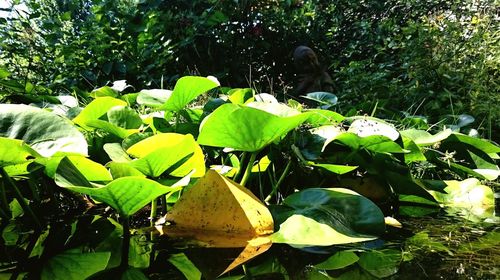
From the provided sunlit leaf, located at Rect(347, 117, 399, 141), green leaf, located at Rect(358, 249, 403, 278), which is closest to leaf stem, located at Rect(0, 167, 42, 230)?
green leaf, located at Rect(358, 249, 403, 278)

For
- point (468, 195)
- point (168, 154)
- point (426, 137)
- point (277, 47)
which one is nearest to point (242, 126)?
point (168, 154)

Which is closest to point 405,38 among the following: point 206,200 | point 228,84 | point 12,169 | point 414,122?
point 228,84

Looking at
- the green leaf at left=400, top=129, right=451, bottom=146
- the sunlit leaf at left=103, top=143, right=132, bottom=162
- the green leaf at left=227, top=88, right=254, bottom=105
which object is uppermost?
the sunlit leaf at left=103, top=143, right=132, bottom=162

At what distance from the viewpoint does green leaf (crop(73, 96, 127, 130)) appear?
96cm

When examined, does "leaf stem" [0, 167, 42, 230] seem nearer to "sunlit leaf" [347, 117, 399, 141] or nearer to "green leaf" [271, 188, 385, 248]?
"green leaf" [271, 188, 385, 248]

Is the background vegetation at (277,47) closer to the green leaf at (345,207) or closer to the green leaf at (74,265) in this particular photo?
the green leaf at (345,207)

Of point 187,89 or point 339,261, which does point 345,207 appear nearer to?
point 339,261

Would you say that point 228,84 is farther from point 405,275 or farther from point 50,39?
point 405,275

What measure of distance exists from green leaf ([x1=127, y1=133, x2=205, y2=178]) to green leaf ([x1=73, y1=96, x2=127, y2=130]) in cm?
28

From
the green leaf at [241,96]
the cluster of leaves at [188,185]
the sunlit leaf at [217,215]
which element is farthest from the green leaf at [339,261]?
the green leaf at [241,96]

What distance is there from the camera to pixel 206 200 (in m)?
0.78

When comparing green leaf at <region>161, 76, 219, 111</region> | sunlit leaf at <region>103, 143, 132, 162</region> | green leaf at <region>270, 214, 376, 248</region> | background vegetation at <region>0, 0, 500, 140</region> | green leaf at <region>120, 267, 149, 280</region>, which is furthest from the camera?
background vegetation at <region>0, 0, 500, 140</region>

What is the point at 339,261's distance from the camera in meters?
0.58

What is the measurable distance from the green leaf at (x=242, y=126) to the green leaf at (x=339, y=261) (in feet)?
0.76
